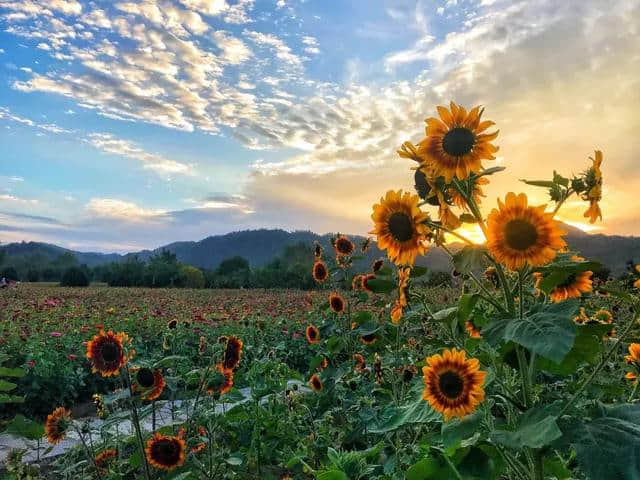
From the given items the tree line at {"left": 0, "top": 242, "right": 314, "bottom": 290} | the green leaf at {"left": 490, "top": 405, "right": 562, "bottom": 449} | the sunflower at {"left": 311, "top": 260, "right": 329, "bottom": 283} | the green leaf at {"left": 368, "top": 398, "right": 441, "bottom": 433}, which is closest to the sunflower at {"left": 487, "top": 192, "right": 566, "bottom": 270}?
the green leaf at {"left": 490, "top": 405, "right": 562, "bottom": 449}

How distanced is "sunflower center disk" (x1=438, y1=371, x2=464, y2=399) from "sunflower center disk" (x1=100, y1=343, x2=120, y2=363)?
59.2 inches

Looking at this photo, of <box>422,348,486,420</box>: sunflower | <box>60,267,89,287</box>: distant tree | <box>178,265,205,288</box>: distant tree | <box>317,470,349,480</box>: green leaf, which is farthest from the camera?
<box>60,267,89,287</box>: distant tree

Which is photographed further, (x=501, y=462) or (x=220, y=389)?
(x=220, y=389)

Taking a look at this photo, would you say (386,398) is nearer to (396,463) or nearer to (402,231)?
(396,463)

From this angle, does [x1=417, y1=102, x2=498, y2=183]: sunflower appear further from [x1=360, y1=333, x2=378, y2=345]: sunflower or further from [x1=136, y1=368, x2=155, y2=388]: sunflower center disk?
[x1=360, y1=333, x2=378, y2=345]: sunflower

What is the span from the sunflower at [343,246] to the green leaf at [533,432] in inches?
107

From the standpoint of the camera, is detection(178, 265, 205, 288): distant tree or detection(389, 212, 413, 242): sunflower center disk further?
detection(178, 265, 205, 288): distant tree

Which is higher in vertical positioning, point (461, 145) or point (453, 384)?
point (461, 145)

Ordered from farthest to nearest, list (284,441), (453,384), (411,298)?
(284,441) → (411,298) → (453,384)

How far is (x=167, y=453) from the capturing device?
2.31 metres

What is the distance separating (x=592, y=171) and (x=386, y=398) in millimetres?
2376

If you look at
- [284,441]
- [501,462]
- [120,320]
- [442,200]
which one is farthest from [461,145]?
[120,320]

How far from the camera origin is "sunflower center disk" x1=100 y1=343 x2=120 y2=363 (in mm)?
2230

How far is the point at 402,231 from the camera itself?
1479mm
